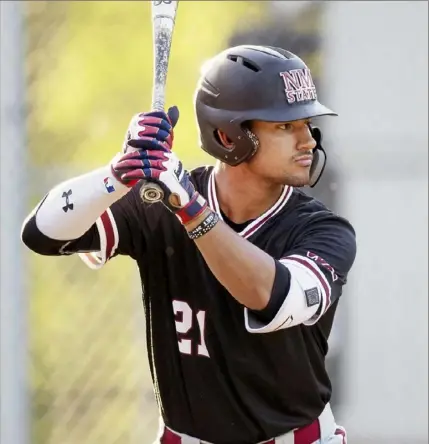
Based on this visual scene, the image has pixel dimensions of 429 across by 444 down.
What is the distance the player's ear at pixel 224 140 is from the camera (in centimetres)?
238

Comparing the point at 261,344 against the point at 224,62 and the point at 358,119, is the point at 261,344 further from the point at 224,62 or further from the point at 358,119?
the point at 358,119

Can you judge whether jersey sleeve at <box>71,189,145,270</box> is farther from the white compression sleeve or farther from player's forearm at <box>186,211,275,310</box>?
player's forearm at <box>186,211,275,310</box>

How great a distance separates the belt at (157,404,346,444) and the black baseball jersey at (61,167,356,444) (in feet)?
0.07

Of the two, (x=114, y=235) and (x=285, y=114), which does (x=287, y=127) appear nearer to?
(x=285, y=114)

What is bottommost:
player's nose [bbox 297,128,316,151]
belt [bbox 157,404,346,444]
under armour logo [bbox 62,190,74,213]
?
belt [bbox 157,404,346,444]

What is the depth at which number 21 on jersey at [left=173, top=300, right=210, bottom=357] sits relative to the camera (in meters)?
2.41

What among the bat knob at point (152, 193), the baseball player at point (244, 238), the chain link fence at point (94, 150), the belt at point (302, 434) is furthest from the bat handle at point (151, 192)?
the chain link fence at point (94, 150)

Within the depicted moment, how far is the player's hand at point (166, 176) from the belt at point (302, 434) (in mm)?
680

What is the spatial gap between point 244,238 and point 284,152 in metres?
0.24

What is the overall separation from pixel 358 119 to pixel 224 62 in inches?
69.3

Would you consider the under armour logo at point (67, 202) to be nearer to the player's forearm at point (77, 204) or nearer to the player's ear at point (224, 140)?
the player's forearm at point (77, 204)

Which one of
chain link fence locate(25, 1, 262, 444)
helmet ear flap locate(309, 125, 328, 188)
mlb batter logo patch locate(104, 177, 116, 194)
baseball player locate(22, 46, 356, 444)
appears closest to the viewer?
mlb batter logo patch locate(104, 177, 116, 194)

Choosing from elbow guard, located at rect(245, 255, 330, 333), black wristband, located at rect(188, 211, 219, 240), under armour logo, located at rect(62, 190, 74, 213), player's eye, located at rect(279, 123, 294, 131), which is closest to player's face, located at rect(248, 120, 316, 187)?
player's eye, located at rect(279, 123, 294, 131)

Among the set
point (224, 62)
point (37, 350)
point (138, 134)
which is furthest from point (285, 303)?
point (37, 350)
